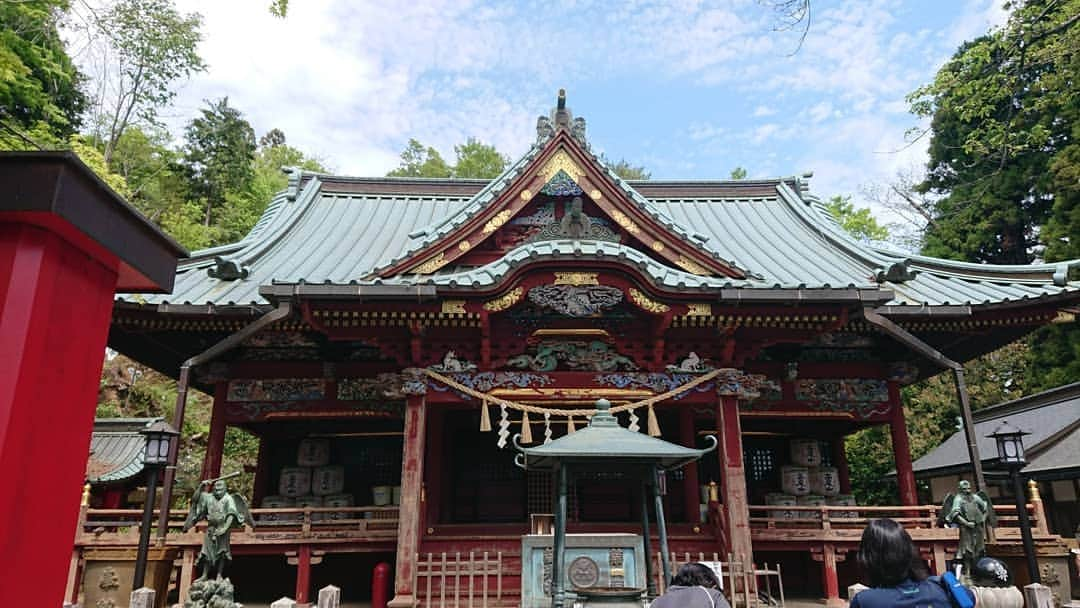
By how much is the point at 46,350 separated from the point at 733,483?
29.1ft

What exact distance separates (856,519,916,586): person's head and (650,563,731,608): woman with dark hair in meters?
1.29

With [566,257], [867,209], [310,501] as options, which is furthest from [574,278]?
[867,209]

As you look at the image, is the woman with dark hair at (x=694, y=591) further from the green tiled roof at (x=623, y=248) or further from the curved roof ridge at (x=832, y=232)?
the curved roof ridge at (x=832, y=232)

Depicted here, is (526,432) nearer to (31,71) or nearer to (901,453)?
(901,453)

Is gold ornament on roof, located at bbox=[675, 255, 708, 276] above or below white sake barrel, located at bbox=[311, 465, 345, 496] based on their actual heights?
above

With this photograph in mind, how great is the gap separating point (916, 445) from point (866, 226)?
53.9 feet

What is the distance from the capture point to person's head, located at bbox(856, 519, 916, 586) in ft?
9.57

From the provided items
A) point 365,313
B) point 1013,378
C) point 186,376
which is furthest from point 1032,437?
point 186,376

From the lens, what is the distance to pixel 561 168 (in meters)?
10.9

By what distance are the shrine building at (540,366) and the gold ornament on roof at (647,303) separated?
0.11ft

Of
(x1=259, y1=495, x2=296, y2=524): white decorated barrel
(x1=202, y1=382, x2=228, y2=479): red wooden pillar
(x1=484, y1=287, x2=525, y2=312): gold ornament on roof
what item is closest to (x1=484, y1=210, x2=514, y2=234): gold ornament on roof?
(x1=484, y1=287, x2=525, y2=312): gold ornament on roof

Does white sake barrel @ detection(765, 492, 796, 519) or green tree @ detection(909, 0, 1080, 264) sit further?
green tree @ detection(909, 0, 1080, 264)

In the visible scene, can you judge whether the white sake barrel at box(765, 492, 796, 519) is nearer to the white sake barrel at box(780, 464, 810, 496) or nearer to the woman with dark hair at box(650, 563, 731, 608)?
the white sake barrel at box(780, 464, 810, 496)

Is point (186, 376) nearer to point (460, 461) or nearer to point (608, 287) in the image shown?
point (460, 461)
